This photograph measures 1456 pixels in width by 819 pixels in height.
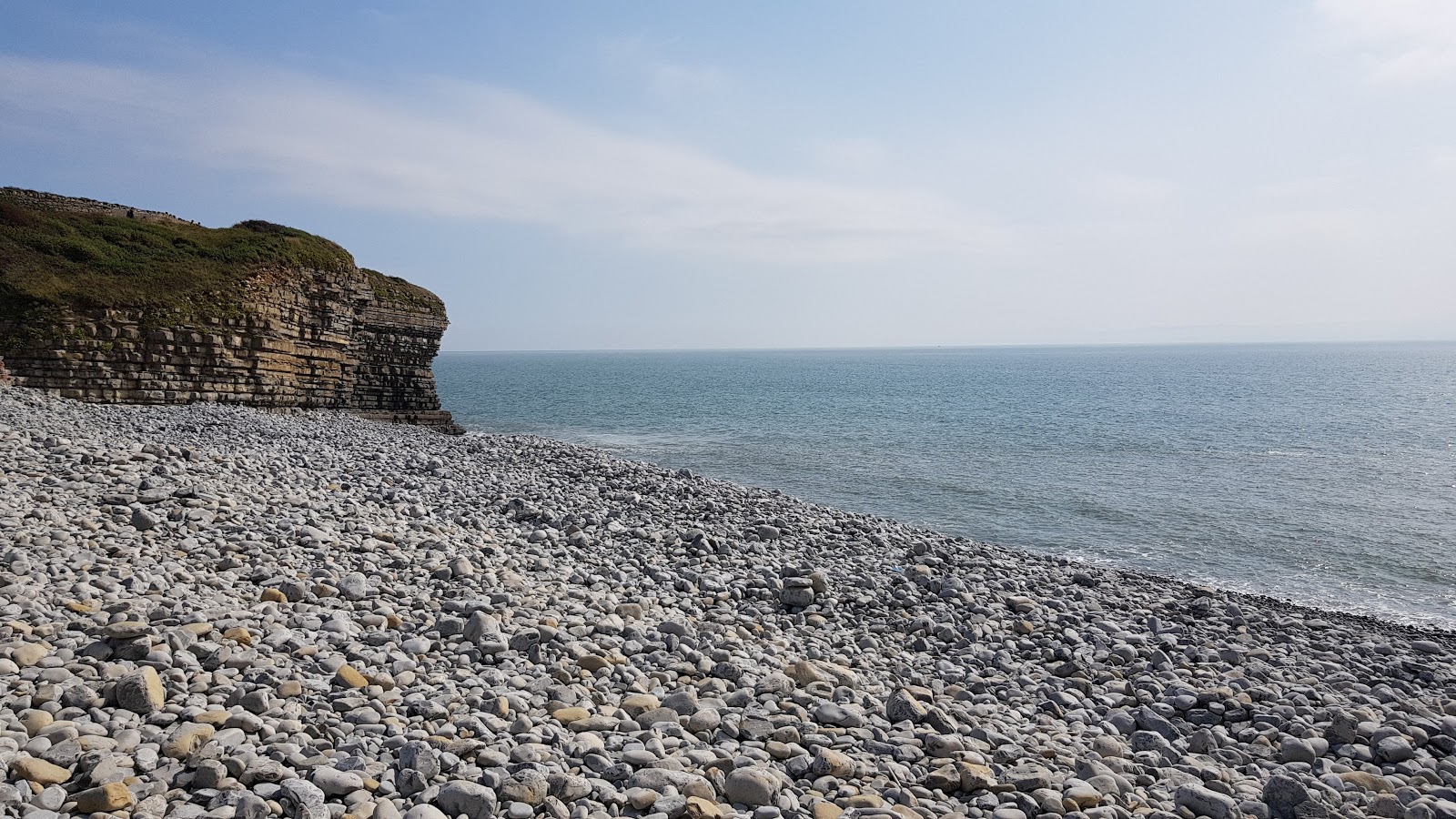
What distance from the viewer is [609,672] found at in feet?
23.6

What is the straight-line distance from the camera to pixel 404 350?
108 ft

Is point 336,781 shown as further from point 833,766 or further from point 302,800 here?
point 833,766

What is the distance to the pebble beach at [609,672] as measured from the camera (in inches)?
200

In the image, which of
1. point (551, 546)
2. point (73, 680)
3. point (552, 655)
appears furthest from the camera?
point (551, 546)

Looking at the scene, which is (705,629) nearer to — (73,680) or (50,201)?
(73,680)

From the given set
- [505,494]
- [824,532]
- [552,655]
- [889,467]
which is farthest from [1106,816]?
[889,467]

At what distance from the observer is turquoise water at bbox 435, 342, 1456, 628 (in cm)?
1739

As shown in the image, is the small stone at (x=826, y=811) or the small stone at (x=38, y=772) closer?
the small stone at (x=38, y=772)

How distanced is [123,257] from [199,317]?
4402 millimetres

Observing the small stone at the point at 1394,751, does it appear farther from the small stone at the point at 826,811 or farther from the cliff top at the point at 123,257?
the cliff top at the point at 123,257

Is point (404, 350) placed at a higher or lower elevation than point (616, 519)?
higher

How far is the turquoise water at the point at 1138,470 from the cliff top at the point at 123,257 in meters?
15.5

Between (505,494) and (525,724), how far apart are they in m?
9.35

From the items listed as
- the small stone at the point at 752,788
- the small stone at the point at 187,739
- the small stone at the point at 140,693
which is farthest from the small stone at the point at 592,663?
the small stone at the point at 140,693
